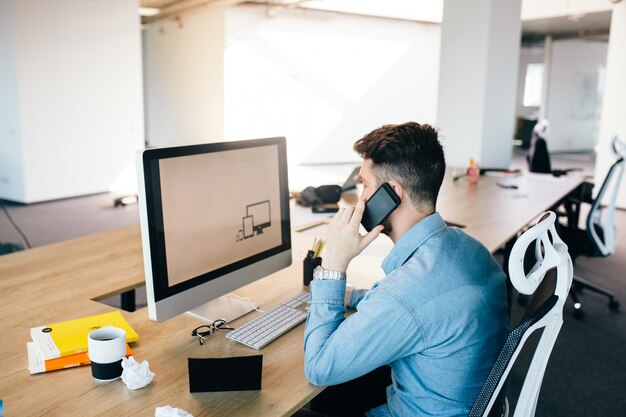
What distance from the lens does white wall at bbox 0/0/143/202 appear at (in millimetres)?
7340

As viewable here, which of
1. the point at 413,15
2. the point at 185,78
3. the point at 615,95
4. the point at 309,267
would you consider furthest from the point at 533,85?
the point at 309,267

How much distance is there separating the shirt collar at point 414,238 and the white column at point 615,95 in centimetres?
689

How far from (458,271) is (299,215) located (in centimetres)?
205

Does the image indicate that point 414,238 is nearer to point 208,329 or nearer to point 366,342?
point 366,342

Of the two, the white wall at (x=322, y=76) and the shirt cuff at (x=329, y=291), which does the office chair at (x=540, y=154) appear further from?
the white wall at (x=322, y=76)

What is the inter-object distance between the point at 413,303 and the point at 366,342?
0.44ft

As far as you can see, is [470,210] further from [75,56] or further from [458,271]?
[75,56]

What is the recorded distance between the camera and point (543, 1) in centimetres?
921

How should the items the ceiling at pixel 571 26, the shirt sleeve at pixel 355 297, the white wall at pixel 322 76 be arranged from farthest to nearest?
the white wall at pixel 322 76, the ceiling at pixel 571 26, the shirt sleeve at pixel 355 297

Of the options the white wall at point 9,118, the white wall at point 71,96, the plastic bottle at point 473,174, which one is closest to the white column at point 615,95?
the plastic bottle at point 473,174

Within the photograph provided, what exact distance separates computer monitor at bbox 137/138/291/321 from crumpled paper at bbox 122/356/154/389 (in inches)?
7.1

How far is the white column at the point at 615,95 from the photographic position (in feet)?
23.6

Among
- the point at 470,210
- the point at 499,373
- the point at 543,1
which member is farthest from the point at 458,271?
the point at 543,1

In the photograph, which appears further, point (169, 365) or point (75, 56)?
point (75, 56)
